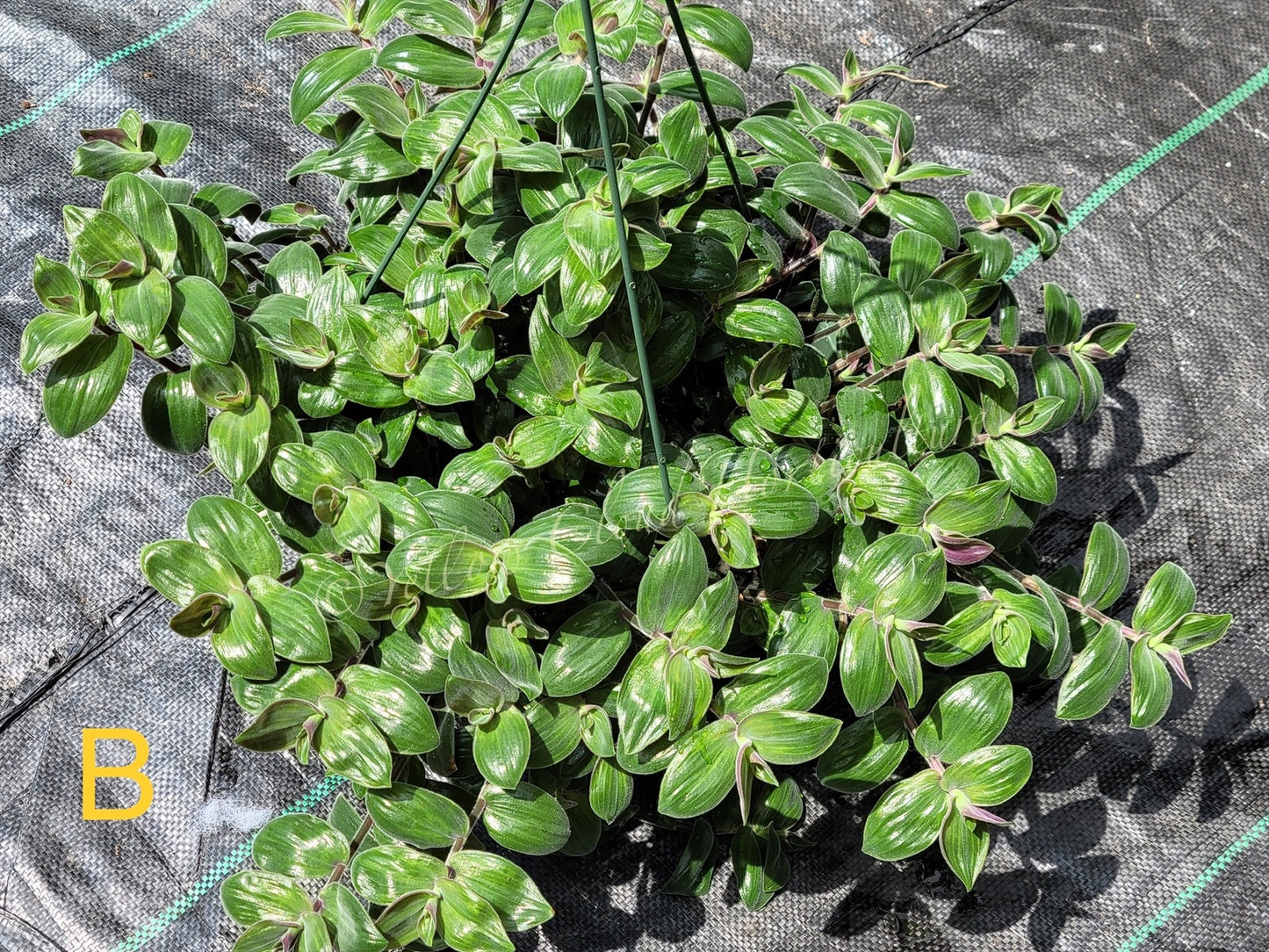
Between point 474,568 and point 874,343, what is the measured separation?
446 millimetres

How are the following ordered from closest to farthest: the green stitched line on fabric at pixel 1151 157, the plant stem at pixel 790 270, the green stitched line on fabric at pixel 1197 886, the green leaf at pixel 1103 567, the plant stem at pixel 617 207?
the plant stem at pixel 617 207 → the green leaf at pixel 1103 567 → the plant stem at pixel 790 270 → the green stitched line on fabric at pixel 1197 886 → the green stitched line on fabric at pixel 1151 157

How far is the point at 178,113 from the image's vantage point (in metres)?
1.69

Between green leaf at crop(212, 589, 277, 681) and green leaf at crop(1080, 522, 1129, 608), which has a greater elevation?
green leaf at crop(212, 589, 277, 681)

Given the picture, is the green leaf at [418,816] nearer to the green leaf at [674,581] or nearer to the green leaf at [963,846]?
the green leaf at [674,581]

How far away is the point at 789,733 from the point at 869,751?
7.0 inches

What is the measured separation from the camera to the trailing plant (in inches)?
33.5

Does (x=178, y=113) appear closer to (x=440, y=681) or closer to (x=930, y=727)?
(x=440, y=681)

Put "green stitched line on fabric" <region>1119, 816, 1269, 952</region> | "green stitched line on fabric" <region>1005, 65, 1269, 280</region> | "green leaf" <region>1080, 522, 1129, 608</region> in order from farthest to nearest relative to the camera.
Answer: "green stitched line on fabric" <region>1005, 65, 1269, 280</region> < "green stitched line on fabric" <region>1119, 816, 1269, 952</region> < "green leaf" <region>1080, 522, 1129, 608</region>

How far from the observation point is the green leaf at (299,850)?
0.94 meters

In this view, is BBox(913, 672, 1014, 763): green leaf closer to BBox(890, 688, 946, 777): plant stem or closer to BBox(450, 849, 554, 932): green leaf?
BBox(890, 688, 946, 777): plant stem

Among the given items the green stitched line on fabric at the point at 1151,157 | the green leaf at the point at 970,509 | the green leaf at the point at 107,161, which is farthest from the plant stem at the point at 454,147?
the green stitched line on fabric at the point at 1151,157

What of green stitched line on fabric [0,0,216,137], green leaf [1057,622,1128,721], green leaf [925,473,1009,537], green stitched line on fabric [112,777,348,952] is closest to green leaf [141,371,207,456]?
green stitched line on fabric [112,777,348,952]

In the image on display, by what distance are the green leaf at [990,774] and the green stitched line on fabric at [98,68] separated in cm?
169

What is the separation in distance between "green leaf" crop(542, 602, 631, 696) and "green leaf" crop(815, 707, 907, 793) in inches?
9.1
